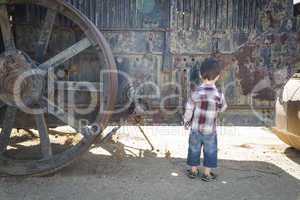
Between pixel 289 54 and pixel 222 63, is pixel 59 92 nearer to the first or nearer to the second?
pixel 222 63

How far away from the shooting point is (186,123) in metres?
4.40

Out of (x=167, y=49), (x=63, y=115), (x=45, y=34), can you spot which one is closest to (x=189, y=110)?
(x=167, y=49)

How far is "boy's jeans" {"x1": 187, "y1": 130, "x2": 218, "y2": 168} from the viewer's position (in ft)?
14.4

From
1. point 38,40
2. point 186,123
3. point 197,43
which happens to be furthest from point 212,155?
point 38,40

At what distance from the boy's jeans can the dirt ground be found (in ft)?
0.71

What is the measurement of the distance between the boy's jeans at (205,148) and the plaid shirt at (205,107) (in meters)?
0.08

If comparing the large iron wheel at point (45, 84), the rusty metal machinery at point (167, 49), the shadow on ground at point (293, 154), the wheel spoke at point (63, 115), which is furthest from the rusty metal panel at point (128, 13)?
the shadow on ground at point (293, 154)

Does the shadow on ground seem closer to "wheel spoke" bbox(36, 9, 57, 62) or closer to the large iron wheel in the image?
the large iron wheel

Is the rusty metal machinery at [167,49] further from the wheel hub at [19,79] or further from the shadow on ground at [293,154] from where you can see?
the shadow on ground at [293,154]

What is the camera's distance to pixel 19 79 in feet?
14.2

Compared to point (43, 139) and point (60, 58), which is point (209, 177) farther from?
point (60, 58)

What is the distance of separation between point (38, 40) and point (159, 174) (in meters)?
2.15

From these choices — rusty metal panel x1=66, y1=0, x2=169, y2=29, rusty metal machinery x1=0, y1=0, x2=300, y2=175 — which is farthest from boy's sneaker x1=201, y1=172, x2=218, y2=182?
rusty metal panel x1=66, y1=0, x2=169, y2=29

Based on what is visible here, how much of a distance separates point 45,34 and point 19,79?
60cm
